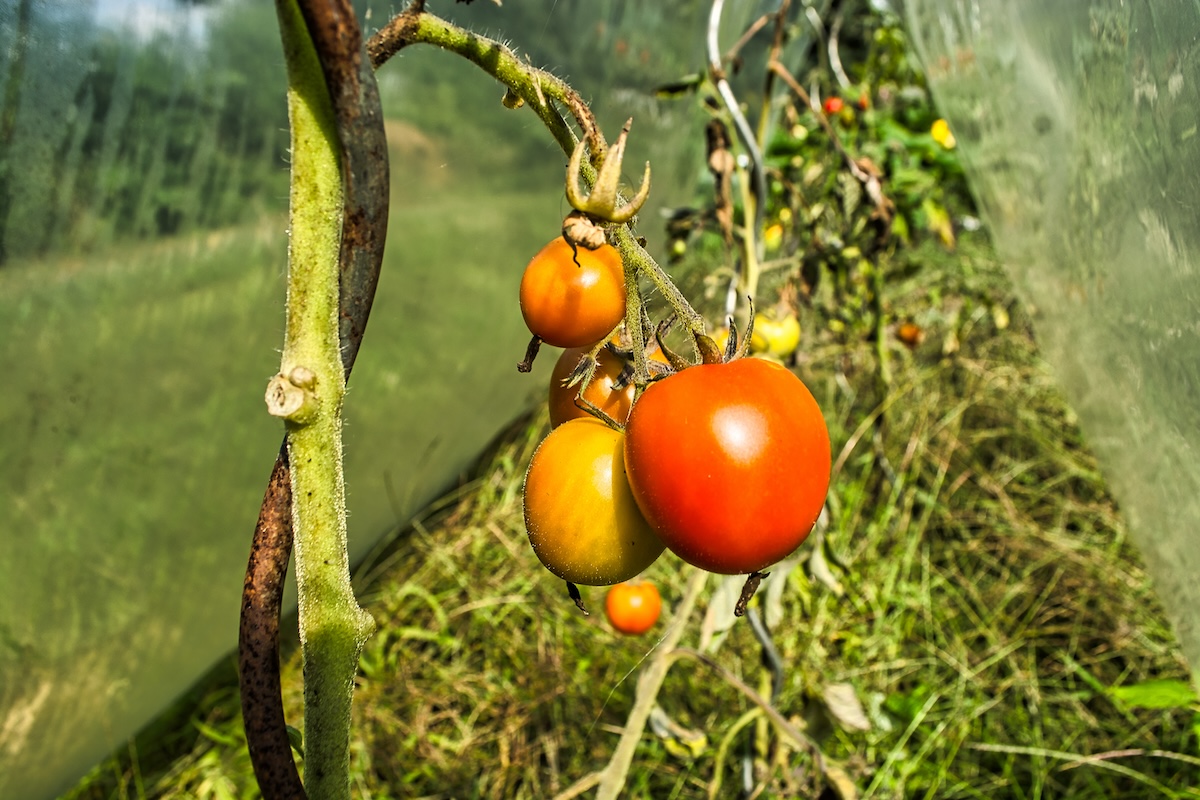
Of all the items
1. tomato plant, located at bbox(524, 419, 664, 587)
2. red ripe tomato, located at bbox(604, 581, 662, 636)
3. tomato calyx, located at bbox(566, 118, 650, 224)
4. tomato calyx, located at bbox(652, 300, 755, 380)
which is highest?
tomato calyx, located at bbox(566, 118, 650, 224)

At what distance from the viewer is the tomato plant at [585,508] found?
1.43 ft

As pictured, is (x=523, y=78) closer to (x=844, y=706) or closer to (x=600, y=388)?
(x=600, y=388)

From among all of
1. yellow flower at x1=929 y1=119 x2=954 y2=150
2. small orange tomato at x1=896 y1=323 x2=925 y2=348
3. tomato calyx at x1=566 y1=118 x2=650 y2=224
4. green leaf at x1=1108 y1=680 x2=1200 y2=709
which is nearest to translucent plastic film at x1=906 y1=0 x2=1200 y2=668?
green leaf at x1=1108 y1=680 x2=1200 y2=709

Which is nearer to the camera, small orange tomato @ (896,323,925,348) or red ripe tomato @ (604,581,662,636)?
red ripe tomato @ (604,581,662,636)

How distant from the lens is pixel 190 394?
123 cm

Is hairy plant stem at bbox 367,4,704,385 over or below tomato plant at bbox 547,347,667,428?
over

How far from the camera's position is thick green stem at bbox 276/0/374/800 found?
334mm

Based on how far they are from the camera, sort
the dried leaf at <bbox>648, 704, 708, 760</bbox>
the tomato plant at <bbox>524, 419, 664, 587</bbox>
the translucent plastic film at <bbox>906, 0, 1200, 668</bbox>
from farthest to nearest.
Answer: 1. the dried leaf at <bbox>648, 704, 708, 760</bbox>
2. the translucent plastic film at <bbox>906, 0, 1200, 668</bbox>
3. the tomato plant at <bbox>524, 419, 664, 587</bbox>

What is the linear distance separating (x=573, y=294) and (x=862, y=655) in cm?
152

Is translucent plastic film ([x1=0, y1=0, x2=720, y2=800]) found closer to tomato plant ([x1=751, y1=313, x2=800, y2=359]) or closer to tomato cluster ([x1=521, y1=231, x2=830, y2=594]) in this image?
tomato plant ([x1=751, y1=313, x2=800, y2=359])

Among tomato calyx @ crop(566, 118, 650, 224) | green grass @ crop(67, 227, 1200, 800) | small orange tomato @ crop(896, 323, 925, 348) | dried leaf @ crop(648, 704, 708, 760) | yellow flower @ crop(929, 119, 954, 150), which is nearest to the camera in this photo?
tomato calyx @ crop(566, 118, 650, 224)

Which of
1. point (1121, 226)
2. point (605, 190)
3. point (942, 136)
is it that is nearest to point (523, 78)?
point (605, 190)

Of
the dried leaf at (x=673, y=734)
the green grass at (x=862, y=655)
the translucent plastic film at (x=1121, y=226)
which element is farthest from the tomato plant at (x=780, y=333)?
the dried leaf at (x=673, y=734)

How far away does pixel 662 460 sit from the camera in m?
0.40
